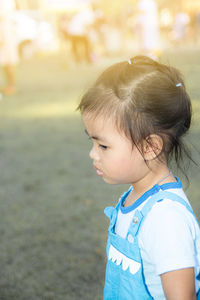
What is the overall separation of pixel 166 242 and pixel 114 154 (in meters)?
0.29

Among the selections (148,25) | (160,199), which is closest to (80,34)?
(148,25)

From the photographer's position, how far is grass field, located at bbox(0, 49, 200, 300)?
5.90 feet

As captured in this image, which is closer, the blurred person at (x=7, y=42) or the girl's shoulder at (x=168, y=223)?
the girl's shoulder at (x=168, y=223)

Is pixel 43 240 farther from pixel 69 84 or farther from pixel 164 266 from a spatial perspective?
pixel 69 84

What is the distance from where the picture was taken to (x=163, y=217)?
1032 mm

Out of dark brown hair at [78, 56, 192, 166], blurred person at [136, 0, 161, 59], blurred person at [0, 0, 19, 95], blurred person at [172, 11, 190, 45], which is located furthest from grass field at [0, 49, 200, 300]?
blurred person at [172, 11, 190, 45]

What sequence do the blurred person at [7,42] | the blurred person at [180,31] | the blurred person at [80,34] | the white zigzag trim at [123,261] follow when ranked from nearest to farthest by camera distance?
the white zigzag trim at [123,261] → the blurred person at [7,42] → the blurred person at [80,34] → the blurred person at [180,31]

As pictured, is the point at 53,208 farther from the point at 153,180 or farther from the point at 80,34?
the point at 80,34

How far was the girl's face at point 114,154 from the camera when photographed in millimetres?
1113

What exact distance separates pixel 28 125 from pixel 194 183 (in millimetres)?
2543

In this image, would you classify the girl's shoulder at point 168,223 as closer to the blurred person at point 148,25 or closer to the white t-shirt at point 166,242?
the white t-shirt at point 166,242

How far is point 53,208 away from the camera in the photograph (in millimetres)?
2557

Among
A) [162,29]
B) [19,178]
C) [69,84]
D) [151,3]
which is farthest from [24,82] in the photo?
[162,29]

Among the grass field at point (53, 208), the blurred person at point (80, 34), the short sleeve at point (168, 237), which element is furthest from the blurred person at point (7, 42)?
the short sleeve at point (168, 237)
